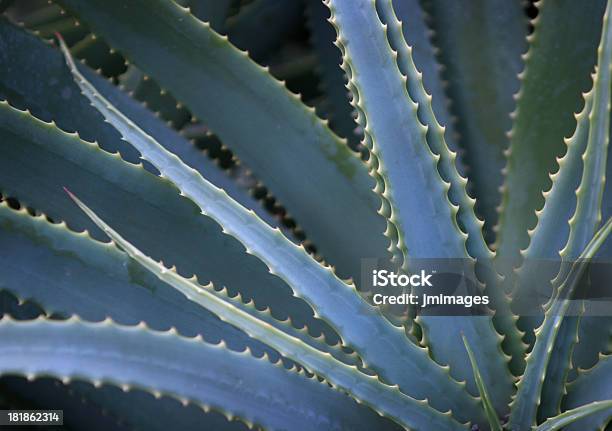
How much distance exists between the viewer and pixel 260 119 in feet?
3.09

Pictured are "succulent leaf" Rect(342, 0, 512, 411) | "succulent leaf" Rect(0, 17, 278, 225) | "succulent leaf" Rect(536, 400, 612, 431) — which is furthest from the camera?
"succulent leaf" Rect(0, 17, 278, 225)

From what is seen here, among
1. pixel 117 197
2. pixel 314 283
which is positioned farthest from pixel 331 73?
pixel 314 283

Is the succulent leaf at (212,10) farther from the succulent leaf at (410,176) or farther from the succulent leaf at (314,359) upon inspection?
the succulent leaf at (314,359)

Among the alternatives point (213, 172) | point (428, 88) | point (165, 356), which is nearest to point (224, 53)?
point (213, 172)

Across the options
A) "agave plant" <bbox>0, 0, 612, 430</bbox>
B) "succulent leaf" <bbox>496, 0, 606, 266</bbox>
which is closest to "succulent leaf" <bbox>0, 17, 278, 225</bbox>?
"agave plant" <bbox>0, 0, 612, 430</bbox>

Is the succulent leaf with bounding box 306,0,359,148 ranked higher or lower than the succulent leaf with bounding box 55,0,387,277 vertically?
higher

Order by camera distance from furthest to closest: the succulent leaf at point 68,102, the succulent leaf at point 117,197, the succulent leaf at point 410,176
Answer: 1. the succulent leaf at point 68,102
2. the succulent leaf at point 117,197
3. the succulent leaf at point 410,176

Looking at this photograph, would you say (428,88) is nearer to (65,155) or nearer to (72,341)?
(65,155)

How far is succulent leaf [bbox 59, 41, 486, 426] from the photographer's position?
70 cm

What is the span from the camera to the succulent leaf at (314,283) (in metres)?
0.70

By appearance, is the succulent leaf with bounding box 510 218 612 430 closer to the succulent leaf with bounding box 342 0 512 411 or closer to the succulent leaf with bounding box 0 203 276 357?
the succulent leaf with bounding box 342 0 512 411

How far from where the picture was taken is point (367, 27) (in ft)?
2.48

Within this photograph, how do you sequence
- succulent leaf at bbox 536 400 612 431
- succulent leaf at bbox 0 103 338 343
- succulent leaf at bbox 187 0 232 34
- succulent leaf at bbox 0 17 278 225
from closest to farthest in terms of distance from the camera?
succulent leaf at bbox 536 400 612 431 < succulent leaf at bbox 0 103 338 343 < succulent leaf at bbox 0 17 278 225 < succulent leaf at bbox 187 0 232 34

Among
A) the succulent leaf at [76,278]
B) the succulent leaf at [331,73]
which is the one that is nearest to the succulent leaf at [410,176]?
the succulent leaf at [76,278]
